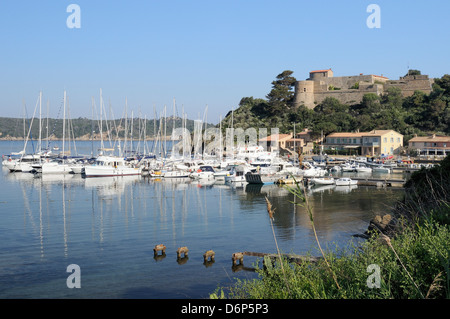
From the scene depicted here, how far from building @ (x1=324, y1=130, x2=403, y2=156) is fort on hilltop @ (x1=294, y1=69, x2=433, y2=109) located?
16.5 m

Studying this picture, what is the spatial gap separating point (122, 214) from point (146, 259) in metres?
11.1

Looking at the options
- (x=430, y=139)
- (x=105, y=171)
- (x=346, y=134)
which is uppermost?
(x=346, y=134)

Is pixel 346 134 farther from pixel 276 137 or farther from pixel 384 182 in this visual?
pixel 384 182

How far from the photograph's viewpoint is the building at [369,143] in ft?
226

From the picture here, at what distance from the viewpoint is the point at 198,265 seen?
1739cm

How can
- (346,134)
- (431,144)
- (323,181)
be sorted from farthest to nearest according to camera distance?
(346,134)
(431,144)
(323,181)

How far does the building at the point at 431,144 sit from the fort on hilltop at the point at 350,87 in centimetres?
1974

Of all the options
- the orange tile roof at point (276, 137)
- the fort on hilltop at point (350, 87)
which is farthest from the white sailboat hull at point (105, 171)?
the fort on hilltop at point (350, 87)

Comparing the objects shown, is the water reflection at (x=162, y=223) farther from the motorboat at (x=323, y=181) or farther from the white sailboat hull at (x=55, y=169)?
the white sailboat hull at (x=55, y=169)

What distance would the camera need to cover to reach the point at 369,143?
6981 centimetres

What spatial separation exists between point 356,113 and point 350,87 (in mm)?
8422

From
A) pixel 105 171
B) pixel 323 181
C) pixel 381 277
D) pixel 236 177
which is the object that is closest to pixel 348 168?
pixel 323 181
